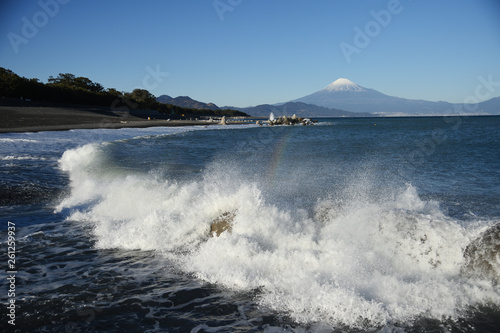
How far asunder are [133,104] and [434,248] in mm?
117946

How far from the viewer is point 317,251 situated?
21.8ft

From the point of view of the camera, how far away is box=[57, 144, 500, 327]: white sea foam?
16.6 ft

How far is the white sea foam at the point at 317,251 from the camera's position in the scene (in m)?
5.06

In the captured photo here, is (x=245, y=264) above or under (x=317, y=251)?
under

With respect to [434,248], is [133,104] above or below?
above

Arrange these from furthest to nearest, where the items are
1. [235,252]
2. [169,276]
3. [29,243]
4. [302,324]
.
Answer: [29,243] → [235,252] → [169,276] → [302,324]

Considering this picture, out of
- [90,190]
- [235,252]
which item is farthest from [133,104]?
[235,252]

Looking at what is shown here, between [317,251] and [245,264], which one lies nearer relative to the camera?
[245,264]

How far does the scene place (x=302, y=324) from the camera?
4637 millimetres

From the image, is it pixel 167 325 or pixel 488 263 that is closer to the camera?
pixel 167 325

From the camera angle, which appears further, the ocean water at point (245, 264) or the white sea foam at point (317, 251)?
the white sea foam at point (317, 251)

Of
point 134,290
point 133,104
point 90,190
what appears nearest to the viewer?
point 134,290

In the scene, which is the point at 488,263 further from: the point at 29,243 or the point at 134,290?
the point at 29,243

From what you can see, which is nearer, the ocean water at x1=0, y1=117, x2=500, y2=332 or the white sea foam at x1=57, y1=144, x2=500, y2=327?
the ocean water at x1=0, y1=117, x2=500, y2=332
